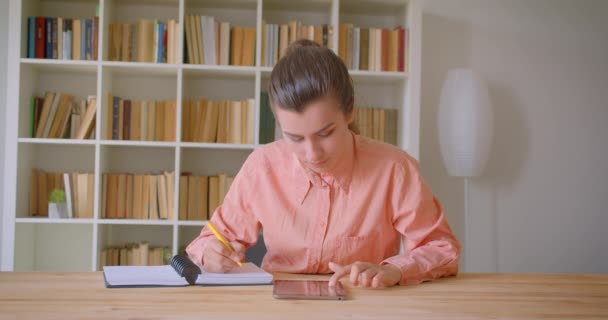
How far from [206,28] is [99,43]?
563 millimetres

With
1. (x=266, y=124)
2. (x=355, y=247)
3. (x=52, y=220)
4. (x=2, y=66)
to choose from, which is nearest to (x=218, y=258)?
(x=355, y=247)

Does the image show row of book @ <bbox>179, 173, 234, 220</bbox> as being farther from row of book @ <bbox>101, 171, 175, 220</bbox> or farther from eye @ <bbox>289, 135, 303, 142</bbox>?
eye @ <bbox>289, 135, 303, 142</bbox>

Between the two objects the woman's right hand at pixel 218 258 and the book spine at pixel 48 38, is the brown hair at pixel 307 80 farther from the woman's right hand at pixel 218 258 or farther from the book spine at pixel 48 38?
the book spine at pixel 48 38

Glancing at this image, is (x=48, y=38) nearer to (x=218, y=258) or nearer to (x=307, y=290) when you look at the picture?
(x=218, y=258)

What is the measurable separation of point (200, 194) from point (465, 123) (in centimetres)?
149

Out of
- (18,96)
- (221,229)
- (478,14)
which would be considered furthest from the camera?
(478,14)

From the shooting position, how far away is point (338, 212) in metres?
1.79

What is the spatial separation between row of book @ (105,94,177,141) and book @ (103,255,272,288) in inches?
83.8

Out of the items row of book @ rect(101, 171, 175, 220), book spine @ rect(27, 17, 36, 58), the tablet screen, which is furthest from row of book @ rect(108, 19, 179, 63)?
the tablet screen

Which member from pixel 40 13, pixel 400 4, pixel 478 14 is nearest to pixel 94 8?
pixel 40 13

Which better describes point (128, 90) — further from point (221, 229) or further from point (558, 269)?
point (558, 269)

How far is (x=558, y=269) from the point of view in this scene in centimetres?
409

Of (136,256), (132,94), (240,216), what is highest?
(132,94)

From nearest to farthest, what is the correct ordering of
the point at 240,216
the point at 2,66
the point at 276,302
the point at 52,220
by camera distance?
→ the point at 276,302, the point at 240,216, the point at 52,220, the point at 2,66
